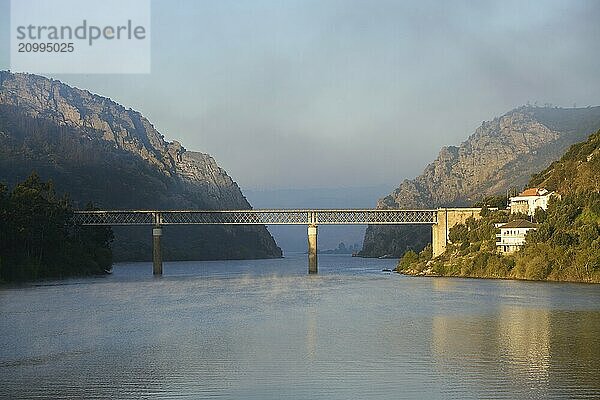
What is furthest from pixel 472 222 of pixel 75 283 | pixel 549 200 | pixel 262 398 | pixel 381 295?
pixel 262 398

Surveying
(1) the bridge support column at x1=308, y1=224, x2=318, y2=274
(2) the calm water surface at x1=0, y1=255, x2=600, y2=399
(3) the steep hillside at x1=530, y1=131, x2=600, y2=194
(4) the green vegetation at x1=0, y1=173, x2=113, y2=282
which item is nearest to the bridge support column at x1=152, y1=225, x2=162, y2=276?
(4) the green vegetation at x1=0, y1=173, x2=113, y2=282

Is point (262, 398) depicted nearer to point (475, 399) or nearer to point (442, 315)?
point (475, 399)

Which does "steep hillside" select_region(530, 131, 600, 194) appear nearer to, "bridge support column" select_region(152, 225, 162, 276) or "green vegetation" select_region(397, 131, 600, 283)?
"green vegetation" select_region(397, 131, 600, 283)

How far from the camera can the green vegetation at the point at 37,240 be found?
9000cm

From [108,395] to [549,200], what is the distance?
89.8 m

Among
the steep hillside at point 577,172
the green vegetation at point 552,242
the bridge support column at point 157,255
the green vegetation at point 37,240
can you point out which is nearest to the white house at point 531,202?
the green vegetation at point 552,242

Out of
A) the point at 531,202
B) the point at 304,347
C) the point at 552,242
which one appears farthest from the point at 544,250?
the point at 304,347

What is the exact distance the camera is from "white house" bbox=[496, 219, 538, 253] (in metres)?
96.4

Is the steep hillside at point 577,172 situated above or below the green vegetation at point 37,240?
above

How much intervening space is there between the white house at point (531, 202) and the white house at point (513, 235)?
12.0m

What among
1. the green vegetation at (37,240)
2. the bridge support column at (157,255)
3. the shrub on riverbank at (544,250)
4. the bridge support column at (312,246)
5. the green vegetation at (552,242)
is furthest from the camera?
the bridge support column at (312,246)

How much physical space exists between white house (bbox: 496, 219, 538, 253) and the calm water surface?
2847 cm

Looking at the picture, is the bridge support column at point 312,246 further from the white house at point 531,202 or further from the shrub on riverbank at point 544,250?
the white house at point 531,202

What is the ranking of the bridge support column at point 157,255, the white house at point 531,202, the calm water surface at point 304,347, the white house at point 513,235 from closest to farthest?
the calm water surface at point 304,347 → the white house at point 513,235 → the white house at point 531,202 → the bridge support column at point 157,255
